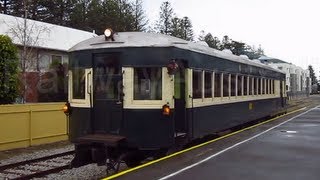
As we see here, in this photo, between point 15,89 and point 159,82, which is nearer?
point 159,82

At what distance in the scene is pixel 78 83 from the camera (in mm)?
10945

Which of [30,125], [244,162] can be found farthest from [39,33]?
[244,162]

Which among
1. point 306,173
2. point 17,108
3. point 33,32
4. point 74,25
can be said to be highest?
point 74,25

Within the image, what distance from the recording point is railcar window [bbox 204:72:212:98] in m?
12.5

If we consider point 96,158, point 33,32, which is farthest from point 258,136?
point 33,32

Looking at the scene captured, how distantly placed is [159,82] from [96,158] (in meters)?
2.02

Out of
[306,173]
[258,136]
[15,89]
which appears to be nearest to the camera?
[306,173]

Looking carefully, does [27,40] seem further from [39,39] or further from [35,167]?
[35,167]

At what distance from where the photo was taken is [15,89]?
17047 millimetres

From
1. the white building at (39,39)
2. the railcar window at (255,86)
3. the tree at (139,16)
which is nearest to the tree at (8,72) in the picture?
the white building at (39,39)

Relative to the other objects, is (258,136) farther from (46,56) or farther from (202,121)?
(46,56)

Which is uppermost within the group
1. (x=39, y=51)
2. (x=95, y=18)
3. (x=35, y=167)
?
(x=95, y=18)

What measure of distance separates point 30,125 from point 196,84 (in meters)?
6.71

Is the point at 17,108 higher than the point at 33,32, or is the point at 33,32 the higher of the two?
the point at 33,32
